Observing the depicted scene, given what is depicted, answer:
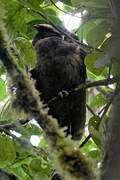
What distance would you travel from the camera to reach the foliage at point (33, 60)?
141 centimetres

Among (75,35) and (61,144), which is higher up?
(61,144)

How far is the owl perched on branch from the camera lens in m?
2.04

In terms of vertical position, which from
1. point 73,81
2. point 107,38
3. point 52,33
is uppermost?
point 107,38

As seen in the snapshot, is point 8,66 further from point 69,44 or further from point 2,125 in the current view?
point 69,44

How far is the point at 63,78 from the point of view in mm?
2072

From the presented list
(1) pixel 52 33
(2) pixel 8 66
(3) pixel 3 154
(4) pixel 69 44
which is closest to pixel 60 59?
(4) pixel 69 44

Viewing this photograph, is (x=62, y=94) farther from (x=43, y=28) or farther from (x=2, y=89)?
(x=43, y=28)

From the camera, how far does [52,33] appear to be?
89.7 inches

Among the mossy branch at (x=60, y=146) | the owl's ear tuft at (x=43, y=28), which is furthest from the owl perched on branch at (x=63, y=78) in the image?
the mossy branch at (x=60, y=146)

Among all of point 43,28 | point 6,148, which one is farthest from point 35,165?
point 43,28

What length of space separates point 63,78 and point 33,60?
0.67 m

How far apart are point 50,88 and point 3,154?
495 millimetres

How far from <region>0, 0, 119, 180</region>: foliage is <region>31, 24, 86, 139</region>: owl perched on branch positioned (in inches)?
3.5

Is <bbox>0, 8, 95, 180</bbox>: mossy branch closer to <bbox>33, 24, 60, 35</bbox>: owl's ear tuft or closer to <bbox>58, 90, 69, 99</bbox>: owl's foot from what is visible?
<bbox>58, 90, 69, 99</bbox>: owl's foot
